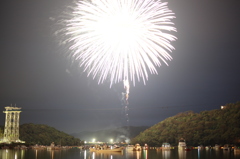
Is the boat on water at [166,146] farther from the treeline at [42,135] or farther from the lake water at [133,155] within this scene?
the treeline at [42,135]

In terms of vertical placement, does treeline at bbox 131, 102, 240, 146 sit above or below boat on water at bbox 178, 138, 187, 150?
above

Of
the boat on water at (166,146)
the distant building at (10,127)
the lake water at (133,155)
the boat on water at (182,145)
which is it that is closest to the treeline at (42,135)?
the distant building at (10,127)

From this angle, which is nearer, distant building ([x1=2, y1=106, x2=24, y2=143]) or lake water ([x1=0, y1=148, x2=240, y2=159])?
lake water ([x1=0, y1=148, x2=240, y2=159])

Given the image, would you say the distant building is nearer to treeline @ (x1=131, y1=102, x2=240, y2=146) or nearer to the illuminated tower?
the illuminated tower

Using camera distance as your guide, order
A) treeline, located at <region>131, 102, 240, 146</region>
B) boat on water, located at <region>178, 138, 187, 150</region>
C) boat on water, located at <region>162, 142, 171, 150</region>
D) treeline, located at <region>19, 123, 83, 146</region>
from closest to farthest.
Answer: treeline, located at <region>131, 102, 240, 146</region> → boat on water, located at <region>178, 138, 187, 150</region> → boat on water, located at <region>162, 142, 171, 150</region> → treeline, located at <region>19, 123, 83, 146</region>

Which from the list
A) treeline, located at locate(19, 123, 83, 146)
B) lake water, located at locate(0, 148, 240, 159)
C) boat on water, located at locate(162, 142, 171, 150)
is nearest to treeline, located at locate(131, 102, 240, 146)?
boat on water, located at locate(162, 142, 171, 150)

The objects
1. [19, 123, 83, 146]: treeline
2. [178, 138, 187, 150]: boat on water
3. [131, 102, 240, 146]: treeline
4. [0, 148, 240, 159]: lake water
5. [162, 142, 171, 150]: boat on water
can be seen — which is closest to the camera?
[0, 148, 240, 159]: lake water

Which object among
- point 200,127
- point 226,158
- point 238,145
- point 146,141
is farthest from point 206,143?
point 226,158
